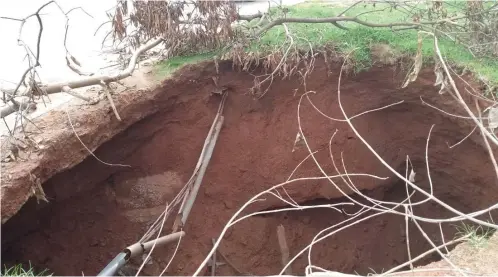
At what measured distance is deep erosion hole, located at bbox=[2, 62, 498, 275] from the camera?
503cm

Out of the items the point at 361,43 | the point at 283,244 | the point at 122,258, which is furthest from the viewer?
the point at 283,244

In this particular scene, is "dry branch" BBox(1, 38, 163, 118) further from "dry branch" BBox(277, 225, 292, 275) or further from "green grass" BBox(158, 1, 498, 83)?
"dry branch" BBox(277, 225, 292, 275)

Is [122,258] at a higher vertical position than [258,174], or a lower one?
higher

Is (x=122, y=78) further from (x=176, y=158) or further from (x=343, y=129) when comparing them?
(x=343, y=129)

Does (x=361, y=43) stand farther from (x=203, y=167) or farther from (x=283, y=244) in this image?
(x=283, y=244)

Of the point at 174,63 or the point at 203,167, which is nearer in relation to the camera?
the point at 174,63

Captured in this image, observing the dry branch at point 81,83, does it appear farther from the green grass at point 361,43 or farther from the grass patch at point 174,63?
the green grass at point 361,43

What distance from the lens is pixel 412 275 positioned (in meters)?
3.00

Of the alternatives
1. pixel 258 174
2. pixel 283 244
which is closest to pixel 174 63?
pixel 258 174

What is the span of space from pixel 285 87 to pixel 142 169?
1738mm

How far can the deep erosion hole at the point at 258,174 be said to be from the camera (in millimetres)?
5027

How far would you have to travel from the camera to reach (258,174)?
221 inches

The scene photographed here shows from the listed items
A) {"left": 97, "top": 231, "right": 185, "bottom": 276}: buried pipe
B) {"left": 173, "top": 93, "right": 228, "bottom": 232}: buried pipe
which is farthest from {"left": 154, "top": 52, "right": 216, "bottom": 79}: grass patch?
{"left": 97, "top": 231, "right": 185, "bottom": 276}: buried pipe

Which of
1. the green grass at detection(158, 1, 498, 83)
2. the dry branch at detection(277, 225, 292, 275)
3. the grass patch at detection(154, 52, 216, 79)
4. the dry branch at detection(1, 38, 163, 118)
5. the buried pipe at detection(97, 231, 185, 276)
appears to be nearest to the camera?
the buried pipe at detection(97, 231, 185, 276)
